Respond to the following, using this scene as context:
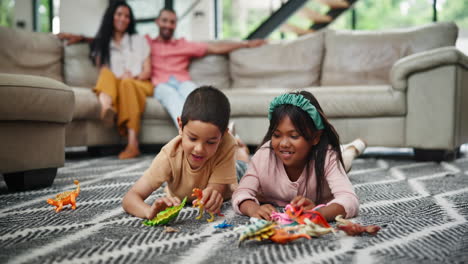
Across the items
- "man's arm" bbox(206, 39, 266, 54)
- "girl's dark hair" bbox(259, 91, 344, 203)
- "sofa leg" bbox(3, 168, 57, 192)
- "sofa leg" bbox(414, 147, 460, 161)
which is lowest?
"sofa leg" bbox(414, 147, 460, 161)

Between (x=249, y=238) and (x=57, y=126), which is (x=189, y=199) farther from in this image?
(x=57, y=126)

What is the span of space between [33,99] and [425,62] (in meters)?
2.02

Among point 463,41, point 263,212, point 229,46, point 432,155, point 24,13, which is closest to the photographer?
point 263,212

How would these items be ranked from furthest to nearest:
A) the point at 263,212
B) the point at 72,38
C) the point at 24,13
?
the point at 24,13, the point at 72,38, the point at 263,212

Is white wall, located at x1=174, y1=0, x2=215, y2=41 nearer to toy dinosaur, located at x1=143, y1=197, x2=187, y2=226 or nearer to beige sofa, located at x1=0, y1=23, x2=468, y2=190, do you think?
beige sofa, located at x1=0, y1=23, x2=468, y2=190

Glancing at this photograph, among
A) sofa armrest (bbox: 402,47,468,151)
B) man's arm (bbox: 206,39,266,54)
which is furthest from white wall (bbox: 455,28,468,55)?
man's arm (bbox: 206,39,266,54)

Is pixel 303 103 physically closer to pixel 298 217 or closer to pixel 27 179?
pixel 298 217

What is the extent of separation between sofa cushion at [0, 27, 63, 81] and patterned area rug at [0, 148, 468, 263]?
5.53ft

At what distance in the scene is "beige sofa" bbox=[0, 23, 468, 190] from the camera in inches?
88.4

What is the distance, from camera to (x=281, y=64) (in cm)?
313

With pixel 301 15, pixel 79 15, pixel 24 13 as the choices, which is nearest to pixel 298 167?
pixel 301 15

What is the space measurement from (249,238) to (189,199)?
457mm

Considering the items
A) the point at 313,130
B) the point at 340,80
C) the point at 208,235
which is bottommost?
the point at 208,235

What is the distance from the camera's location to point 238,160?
1.60 m
